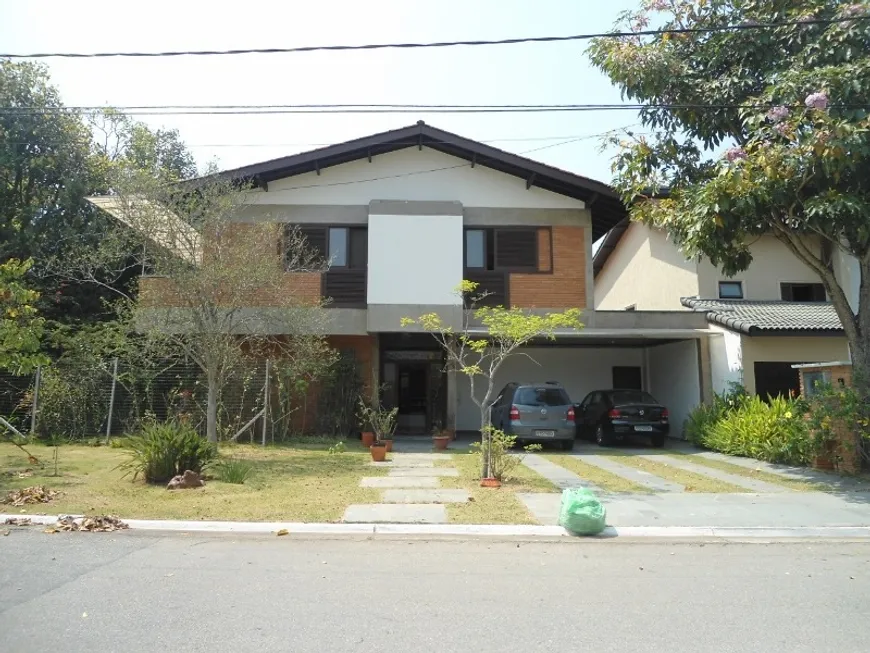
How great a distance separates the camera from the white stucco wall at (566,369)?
68.4 feet

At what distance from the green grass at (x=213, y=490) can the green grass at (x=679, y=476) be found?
498cm

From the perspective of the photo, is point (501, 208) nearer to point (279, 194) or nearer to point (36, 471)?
point (279, 194)

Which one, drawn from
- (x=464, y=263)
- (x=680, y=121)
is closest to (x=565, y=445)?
(x=464, y=263)

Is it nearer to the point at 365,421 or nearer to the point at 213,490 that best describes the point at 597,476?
the point at 213,490

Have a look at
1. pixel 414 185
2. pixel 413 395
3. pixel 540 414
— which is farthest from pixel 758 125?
pixel 413 395

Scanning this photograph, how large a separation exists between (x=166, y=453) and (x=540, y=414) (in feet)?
27.3

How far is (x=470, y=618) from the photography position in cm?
475

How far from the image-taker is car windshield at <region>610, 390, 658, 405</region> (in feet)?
A: 55.0

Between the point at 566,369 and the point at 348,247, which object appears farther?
the point at 566,369

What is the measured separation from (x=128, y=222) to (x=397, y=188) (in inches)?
293

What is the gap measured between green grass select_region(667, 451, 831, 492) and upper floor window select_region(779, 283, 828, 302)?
8343mm

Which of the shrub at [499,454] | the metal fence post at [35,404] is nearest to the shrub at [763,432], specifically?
the shrub at [499,454]

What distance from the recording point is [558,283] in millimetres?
17453

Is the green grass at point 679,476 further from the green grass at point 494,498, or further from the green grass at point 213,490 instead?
the green grass at point 213,490
